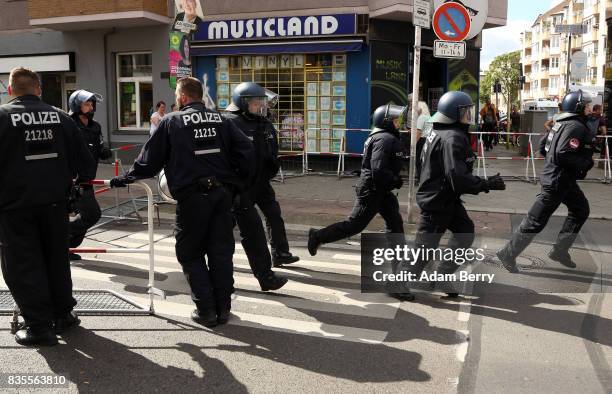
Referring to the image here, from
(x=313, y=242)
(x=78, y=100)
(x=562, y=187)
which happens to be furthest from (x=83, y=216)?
(x=562, y=187)

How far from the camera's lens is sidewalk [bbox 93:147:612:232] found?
970 centimetres

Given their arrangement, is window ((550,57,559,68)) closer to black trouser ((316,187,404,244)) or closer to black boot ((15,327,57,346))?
black trouser ((316,187,404,244))

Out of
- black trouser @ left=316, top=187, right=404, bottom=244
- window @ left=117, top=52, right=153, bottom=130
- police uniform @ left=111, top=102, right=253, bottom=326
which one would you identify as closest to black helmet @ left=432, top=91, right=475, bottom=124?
black trouser @ left=316, top=187, right=404, bottom=244

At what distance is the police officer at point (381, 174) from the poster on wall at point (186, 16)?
15.8 ft

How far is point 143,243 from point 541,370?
213 inches

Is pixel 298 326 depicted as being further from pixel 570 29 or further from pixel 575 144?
pixel 570 29

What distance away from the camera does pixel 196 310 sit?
16.4ft

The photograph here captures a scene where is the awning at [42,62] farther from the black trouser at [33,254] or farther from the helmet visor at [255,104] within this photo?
the black trouser at [33,254]

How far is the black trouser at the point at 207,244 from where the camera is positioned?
4.77 meters

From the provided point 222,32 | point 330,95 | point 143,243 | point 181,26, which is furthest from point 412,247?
point 222,32

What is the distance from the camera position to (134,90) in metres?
17.9

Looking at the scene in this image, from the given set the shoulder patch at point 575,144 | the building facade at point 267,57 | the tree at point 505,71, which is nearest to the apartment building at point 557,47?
the tree at point 505,71

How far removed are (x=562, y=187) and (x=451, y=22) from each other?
3.43m

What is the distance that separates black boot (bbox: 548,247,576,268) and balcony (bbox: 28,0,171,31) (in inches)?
495
